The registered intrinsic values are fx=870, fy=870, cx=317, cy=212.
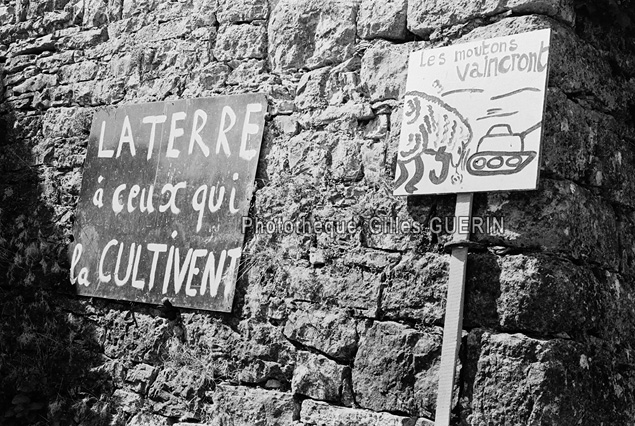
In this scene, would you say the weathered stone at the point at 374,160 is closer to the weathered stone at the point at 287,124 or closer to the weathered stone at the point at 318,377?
the weathered stone at the point at 287,124

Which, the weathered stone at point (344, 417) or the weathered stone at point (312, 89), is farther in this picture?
the weathered stone at point (312, 89)

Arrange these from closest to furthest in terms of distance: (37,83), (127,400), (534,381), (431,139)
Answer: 1. (534,381)
2. (431,139)
3. (127,400)
4. (37,83)

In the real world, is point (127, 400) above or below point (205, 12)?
below

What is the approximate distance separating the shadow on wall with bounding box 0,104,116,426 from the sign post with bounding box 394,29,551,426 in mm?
1977

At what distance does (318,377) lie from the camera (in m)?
3.61

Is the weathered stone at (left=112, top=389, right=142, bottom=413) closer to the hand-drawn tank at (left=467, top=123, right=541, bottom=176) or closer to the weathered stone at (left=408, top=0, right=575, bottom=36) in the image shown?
the hand-drawn tank at (left=467, top=123, right=541, bottom=176)

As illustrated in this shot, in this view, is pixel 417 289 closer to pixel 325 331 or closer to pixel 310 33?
pixel 325 331

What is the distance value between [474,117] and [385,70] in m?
0.52

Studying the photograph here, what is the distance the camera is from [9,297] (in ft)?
16.3

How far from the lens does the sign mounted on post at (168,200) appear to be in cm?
405

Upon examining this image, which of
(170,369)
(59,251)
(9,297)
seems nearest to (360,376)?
(170,369)

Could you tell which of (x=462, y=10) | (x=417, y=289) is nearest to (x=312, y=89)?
(x=462, y=10)

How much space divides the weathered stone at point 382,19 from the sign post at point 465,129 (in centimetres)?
21

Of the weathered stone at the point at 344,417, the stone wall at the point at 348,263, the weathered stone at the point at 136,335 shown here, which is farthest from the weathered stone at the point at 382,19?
the weathered stone at the point at 136,335
